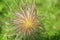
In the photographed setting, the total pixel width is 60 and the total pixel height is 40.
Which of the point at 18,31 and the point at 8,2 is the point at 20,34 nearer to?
the point at 18,31

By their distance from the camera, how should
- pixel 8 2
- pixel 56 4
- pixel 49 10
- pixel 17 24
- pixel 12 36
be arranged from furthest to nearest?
pixel 56 4, pixel 49 10, pixel 8 2, pixel 12 36, pixel 17 24

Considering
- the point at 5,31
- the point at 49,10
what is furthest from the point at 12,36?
the point at 49,10

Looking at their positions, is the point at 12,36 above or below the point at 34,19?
below

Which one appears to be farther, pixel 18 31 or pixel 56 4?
pixel 56 4

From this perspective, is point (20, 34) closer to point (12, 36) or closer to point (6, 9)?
point (12, 36)

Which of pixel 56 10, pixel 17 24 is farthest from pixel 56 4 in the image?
pixel 17 24

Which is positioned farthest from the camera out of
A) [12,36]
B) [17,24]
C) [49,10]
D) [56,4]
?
[56,4]
